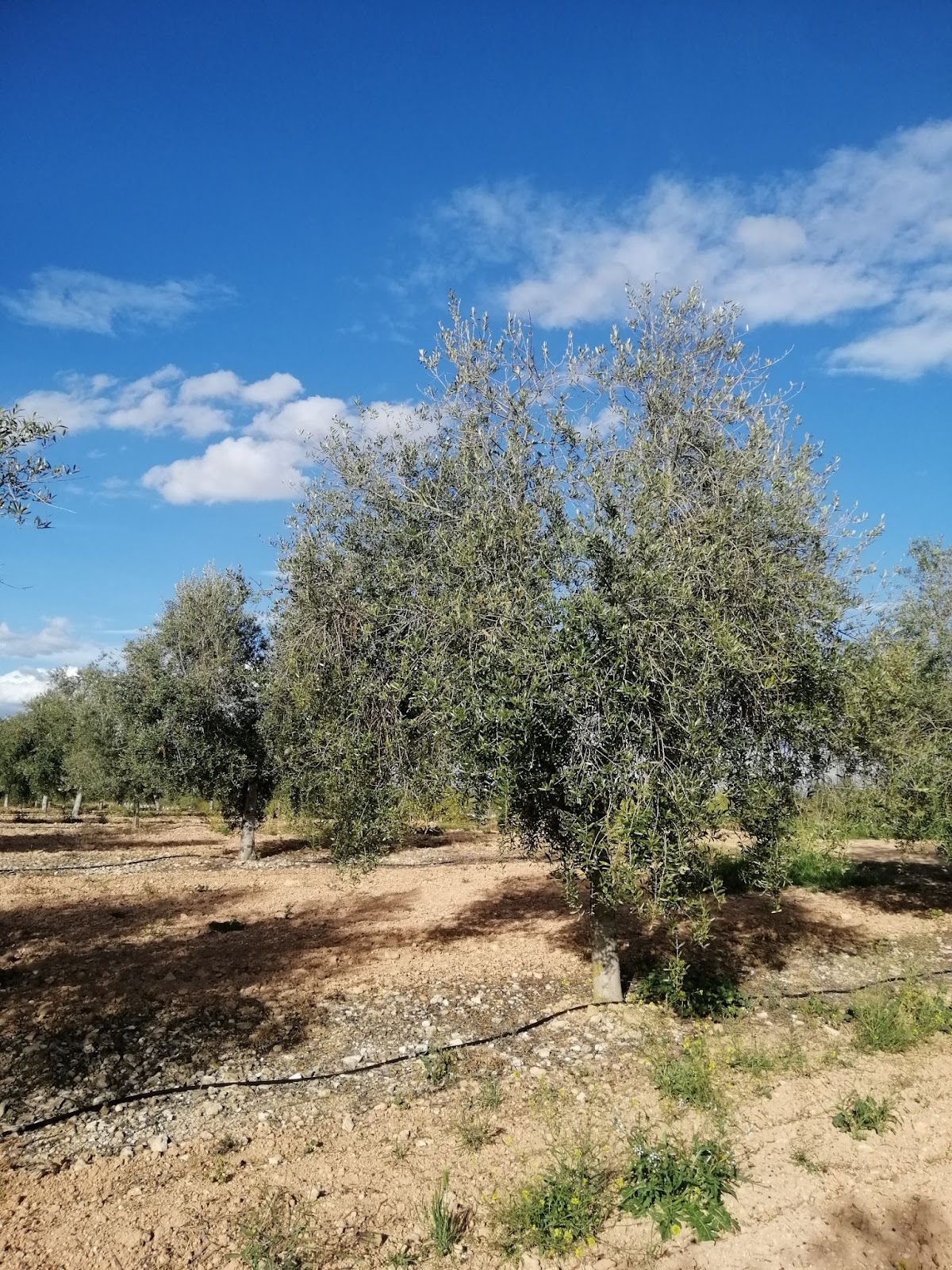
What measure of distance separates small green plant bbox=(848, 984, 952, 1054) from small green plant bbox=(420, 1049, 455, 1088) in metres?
5.84

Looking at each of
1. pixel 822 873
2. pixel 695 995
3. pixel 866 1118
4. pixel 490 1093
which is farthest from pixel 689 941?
pixel 822 873

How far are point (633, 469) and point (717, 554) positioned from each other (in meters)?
1.66

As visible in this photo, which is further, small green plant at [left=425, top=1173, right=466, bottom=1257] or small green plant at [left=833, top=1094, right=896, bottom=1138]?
small green plant at [left=833, top=1094, right=896, bottom=1138]

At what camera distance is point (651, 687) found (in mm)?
9172

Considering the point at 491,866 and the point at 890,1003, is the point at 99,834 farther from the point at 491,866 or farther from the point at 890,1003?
the point at 890,1003

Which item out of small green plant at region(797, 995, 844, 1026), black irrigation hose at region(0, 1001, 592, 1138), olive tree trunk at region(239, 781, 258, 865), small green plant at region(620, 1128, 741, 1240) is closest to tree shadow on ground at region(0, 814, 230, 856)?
olive tree trunk at region(239, 781, 258, 865)

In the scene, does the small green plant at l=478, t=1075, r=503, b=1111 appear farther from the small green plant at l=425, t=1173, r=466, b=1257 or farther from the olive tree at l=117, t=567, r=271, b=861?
the olive tree at l=117, t=567, r=271, b=861

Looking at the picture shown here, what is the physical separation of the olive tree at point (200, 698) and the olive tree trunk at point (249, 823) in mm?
64

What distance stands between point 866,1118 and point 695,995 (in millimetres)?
4063

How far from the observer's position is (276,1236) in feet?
20.4

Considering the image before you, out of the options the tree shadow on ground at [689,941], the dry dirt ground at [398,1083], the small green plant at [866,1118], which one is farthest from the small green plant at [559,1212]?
the tree shadow on ground at [689,941]

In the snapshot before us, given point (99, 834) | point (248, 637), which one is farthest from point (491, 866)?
point (99, 834)

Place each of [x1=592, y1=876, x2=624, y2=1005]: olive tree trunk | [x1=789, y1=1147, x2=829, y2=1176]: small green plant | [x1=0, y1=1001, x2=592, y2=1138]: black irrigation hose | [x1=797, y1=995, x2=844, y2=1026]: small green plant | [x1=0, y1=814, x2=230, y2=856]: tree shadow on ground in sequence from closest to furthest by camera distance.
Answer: [x1=789, y1=1147, x2=829, y2=1176]: small green plant < [x1=0, y1=1001, x2=592, y2=1138]: black irrigation hose < [x1=797, y1=995, x2=844, y2=1026]: small green plant < [x1=592, y1=876, x2=624, y2=1005]: olive tree trunk < [x1=0, y1=814, x2=230, y2=856]: tree shadow on ground

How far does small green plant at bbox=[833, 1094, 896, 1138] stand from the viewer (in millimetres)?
7879
